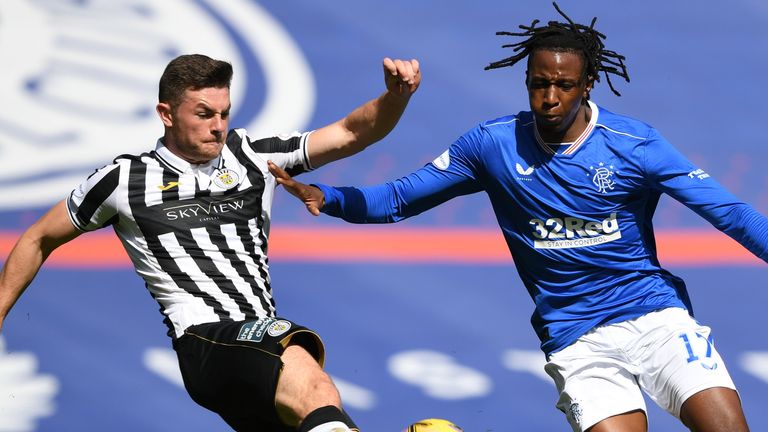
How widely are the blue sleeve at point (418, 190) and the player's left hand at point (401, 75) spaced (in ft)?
1.09

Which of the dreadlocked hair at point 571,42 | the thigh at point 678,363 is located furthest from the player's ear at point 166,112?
the thigh at point 678,363

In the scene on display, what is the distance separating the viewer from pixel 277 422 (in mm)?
4945

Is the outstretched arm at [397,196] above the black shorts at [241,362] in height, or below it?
above

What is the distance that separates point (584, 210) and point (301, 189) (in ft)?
3.81

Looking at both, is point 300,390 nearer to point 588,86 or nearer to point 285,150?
point 285,150

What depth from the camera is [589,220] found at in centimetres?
527

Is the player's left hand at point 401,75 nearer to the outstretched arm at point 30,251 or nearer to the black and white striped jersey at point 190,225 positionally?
the black and white striped jersey at point 190,225

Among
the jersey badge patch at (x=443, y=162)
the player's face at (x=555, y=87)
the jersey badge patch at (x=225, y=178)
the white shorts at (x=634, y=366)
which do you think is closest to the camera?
the white shorts at (x=634, y=366)

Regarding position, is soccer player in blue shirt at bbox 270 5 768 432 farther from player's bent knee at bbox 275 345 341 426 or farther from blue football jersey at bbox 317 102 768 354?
player's bent knee at bbox 275 345 341 426

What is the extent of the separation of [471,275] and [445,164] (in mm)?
2666

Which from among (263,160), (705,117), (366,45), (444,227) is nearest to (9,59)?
(366,45)

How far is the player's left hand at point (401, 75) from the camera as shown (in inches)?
213

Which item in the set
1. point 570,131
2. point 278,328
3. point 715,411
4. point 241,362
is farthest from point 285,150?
point 715,411

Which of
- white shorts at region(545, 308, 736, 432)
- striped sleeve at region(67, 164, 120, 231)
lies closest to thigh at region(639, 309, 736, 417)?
white shorts at region(545, 308, 736, 432)
